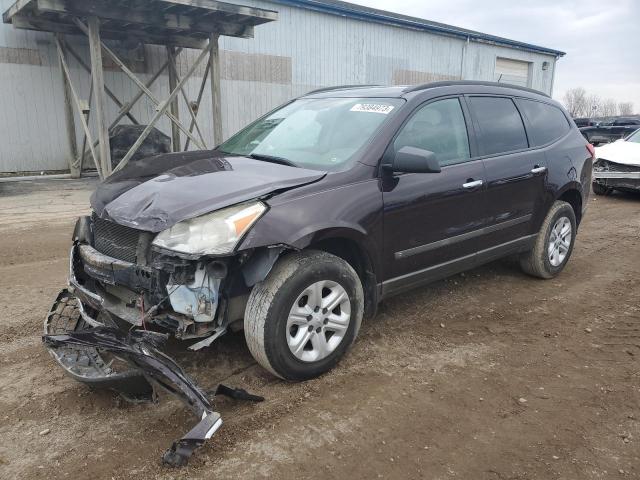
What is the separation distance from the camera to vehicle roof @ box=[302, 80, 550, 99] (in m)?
3.86

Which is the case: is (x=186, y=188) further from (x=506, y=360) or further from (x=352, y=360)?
(x=506, y=360)

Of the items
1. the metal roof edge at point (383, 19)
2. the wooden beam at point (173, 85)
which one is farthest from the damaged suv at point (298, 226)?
the metal roof edge at point (383, 19)

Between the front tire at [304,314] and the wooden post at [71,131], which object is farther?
the wooden post at [71,131]

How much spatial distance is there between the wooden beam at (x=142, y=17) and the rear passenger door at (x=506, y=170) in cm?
796

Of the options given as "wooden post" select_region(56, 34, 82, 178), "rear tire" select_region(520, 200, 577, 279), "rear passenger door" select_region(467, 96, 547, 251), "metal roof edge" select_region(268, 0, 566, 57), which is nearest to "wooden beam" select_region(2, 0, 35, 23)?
"wooden post" select_region(56, 34, 82, 178)

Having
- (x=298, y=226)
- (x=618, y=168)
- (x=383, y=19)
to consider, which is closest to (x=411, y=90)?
(x=298, y=226)

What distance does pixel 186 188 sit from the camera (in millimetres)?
2992

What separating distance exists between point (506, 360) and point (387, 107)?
1916mm

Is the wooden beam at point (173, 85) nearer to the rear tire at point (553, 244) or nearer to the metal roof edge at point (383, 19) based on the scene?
the metal roof edge at point (383, 19)

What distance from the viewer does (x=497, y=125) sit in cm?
440

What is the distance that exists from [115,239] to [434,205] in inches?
83.4

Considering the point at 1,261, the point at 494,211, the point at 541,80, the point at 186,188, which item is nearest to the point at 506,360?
the point at 494,211

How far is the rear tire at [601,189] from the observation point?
1097 cm

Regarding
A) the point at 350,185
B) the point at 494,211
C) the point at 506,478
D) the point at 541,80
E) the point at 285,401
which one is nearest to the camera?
the point at 506,478
